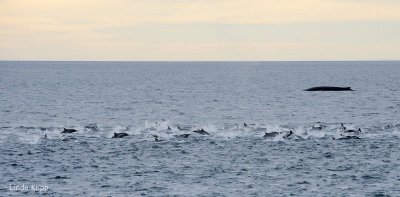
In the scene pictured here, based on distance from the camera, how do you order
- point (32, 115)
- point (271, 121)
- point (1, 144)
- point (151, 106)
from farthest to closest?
1. point (151, 106)
2. point (32, 115)
3. point (271, 121)
4. point (1, 144)

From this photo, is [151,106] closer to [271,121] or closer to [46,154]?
[271,121]

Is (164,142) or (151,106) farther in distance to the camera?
(151,106)

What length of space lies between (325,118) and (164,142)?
29.5 m

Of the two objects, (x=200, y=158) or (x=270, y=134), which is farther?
(x=270, y=134)

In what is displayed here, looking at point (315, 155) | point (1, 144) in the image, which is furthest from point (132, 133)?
point (315, 155)

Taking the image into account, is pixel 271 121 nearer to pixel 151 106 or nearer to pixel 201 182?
pixel 151 106

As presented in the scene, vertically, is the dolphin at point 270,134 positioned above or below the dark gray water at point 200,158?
above

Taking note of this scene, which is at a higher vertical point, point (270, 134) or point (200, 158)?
point (270, 134)

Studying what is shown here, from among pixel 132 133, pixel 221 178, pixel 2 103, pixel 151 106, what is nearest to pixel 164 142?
pixel 132 133

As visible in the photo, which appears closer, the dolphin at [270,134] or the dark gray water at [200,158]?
the dark gray water at [200,158]

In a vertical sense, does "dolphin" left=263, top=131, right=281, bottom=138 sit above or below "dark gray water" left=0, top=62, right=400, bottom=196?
above

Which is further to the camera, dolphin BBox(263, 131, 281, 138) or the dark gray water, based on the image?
dolphin BBox(263, 131, 281, 138)

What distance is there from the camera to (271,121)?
2933 inches

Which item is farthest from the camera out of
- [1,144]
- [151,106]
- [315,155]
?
[151,106]
